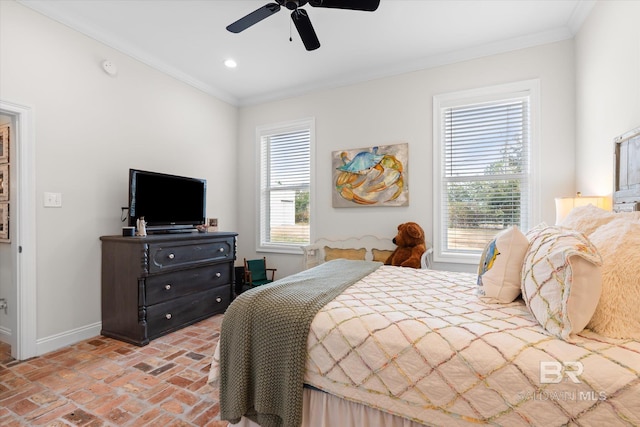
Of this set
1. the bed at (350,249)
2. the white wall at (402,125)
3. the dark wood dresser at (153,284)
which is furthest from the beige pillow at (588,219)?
the dark wood dresser at (153,284)

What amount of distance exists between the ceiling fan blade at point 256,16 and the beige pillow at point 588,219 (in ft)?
7.38

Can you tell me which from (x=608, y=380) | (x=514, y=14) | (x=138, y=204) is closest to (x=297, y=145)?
(x=138, y=204)

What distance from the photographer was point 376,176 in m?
3.53

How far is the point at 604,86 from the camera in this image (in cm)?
220

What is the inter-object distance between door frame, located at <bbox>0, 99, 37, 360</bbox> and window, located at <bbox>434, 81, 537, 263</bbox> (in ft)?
12.2

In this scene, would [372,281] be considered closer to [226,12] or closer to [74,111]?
[226,12]

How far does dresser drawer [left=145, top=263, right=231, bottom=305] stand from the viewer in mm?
2654

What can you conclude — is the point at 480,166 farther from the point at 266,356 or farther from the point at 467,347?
the point at 266,356

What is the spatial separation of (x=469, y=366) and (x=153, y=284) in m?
2.63

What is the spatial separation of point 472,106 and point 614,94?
1220 millimetres

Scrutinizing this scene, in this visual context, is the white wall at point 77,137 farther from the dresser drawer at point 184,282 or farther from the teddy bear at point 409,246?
the teddy bear at point 409,246

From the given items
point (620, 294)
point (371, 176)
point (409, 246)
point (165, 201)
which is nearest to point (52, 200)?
point (165, 201)

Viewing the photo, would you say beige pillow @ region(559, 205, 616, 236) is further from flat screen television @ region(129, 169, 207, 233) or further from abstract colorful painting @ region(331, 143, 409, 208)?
flat screen television @ region(129, 169, 207, 233)

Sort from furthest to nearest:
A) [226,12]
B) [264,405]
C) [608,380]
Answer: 1. [226,12]
2. [264,405]
3. [608,380]
